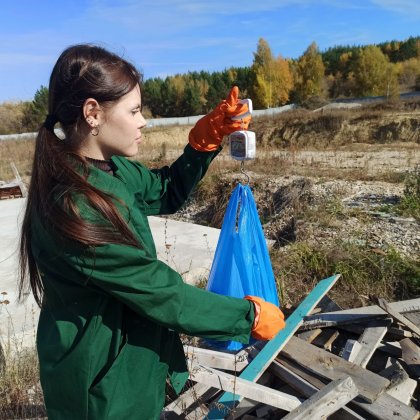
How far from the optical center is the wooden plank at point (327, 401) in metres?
1.65

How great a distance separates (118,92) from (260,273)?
159cm

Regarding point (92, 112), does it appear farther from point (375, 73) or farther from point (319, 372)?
point (375, 73)

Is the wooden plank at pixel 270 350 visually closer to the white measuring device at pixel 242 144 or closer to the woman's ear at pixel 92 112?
the white measuring device at pixel 242 144

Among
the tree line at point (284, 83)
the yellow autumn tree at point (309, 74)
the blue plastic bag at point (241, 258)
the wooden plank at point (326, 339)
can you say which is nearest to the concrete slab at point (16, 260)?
the blue plastic bag at point (241, 258)

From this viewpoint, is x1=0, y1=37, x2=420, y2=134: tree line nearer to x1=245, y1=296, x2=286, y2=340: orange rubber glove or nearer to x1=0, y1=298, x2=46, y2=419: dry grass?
x1=0, y1=298, x2=46, y2=419: dry grass

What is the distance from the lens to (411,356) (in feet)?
7.15

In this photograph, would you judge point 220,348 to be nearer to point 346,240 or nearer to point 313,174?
point 346,240

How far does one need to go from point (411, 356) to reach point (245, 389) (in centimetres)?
98

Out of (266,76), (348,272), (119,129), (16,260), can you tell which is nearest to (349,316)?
(348,272)

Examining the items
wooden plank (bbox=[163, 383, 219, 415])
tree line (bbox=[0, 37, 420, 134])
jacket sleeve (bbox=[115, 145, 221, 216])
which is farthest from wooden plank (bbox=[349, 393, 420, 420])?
tree line (bbox=[0, 37, 420, 134])

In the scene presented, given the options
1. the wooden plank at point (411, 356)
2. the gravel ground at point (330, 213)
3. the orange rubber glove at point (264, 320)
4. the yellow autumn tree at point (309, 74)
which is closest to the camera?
the orange rubber glove at point (264, 320)

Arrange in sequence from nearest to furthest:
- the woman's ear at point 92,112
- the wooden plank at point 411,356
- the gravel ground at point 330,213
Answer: the woman's ear at point 92,112 < the wooden plank at point 411,356 < the gravel ground at point 330,213

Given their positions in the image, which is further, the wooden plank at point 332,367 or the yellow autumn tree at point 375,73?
the yellow autumn tree at point 375,73

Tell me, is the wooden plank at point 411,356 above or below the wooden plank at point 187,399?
above
